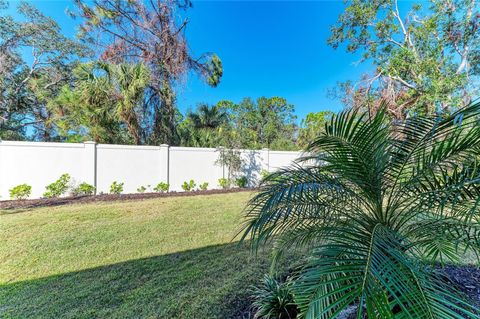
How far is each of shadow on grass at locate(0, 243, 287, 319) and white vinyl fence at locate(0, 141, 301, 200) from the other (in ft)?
10.4

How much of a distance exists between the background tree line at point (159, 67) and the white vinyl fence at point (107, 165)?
152cm

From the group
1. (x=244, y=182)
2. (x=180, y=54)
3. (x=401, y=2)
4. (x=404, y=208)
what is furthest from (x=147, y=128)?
(x=401, y=2)

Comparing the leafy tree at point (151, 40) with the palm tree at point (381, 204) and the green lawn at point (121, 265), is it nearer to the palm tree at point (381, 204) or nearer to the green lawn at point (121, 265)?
the green lawn at point (121, 265)

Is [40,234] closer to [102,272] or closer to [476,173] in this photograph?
[102,272]

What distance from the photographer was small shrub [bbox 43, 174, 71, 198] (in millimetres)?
6645

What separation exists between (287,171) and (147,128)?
998 cm

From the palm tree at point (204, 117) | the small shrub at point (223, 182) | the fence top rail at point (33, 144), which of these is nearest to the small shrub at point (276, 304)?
the fence top rail at point (33, 144)

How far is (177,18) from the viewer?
10219 millimetres

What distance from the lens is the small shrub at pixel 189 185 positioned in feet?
29.6

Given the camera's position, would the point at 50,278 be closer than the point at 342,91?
Yes

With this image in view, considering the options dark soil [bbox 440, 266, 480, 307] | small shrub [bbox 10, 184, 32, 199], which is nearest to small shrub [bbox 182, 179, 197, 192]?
small shrub [bbox 10, 184, 32, 199]

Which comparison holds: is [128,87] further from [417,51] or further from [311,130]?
[417,51]

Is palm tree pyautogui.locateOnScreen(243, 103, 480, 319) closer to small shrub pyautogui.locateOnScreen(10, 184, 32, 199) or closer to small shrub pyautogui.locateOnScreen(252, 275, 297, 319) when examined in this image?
small shrub pyautogui.locateOnScreen(252, 275, 297, 319)

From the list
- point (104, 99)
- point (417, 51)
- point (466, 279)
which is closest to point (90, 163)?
point (104, 99)
